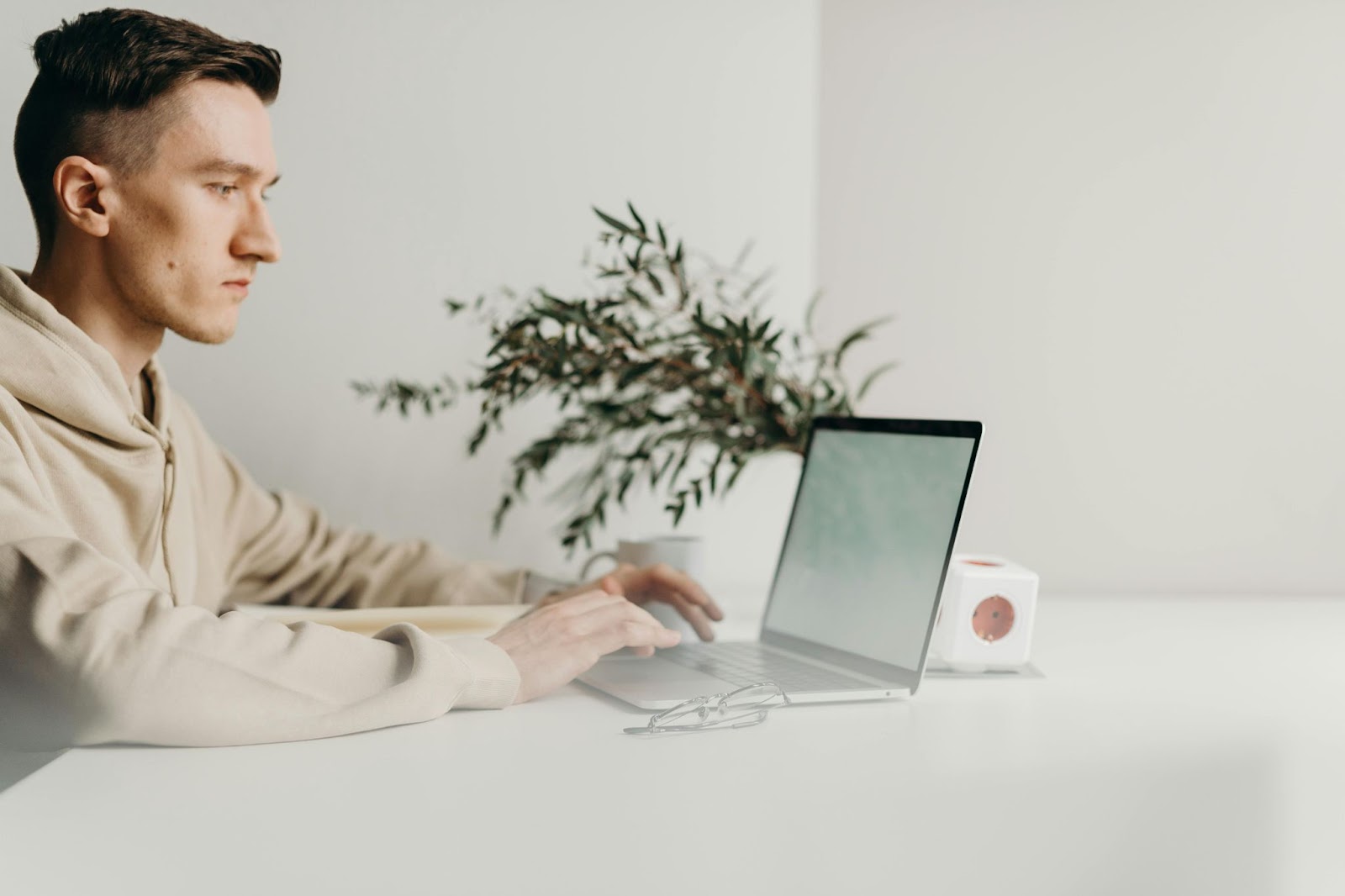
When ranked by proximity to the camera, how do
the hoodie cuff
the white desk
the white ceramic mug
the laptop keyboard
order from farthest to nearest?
the white ceramic mug < the laptop keyboard < the hoodie cuff < the white desk

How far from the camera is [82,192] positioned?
3.71 feet

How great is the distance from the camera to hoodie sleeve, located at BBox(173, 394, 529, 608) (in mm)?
1523

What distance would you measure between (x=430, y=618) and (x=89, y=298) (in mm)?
487

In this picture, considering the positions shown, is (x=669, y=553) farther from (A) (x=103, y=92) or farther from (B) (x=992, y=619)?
(A) (x=103, y=92)

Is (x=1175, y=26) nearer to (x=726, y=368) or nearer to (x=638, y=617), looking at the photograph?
(x=726, y=368)

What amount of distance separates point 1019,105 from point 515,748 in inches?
55.9

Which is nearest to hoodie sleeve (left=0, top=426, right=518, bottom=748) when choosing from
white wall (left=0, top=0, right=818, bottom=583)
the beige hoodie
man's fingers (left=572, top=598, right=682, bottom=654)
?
the beige hoodie

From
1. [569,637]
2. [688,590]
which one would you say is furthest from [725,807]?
[688,590]

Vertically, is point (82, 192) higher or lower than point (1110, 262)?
lower

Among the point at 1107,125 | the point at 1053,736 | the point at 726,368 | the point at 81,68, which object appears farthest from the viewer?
the point at 1107,125

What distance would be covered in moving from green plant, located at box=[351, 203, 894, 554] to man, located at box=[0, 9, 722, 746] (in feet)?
0.77

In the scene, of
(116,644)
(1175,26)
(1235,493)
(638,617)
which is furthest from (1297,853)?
(1175,26)

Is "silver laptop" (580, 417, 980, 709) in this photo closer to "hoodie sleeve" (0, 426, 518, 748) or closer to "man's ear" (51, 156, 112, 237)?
"hoodie sleeve" (0, 426, 518, 748)

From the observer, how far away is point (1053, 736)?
0.86m
